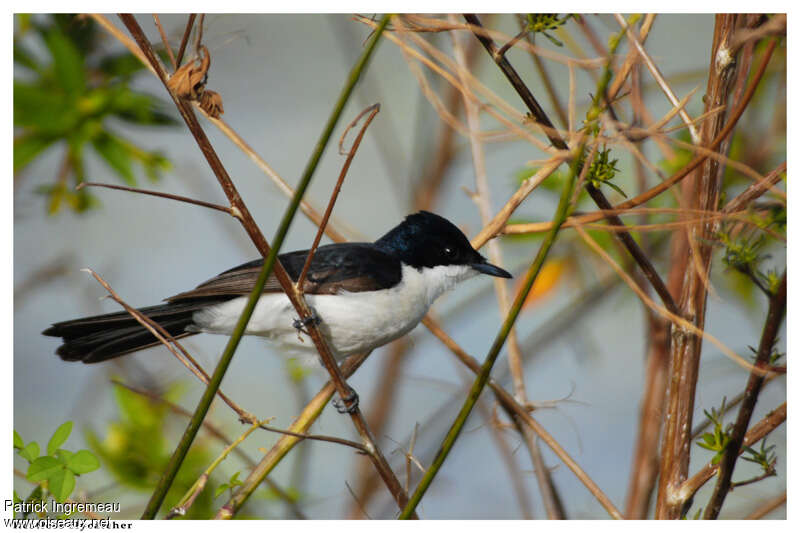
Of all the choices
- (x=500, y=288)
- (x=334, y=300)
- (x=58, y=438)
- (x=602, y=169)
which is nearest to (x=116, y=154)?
(x=334, y=300)

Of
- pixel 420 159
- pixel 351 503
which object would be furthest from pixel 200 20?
pixel 351 503

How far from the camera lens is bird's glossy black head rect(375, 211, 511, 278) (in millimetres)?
2150

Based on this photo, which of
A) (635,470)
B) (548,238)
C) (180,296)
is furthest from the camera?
Answer: (635,470)

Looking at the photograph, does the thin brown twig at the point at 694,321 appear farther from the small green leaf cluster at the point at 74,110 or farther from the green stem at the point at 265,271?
the small green leaf cluster at the point at 74,110

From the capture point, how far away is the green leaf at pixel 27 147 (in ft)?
7.36

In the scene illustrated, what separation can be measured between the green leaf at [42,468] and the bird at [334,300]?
52cm

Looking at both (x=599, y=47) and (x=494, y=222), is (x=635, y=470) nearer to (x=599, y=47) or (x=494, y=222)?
(x=494, y=222)

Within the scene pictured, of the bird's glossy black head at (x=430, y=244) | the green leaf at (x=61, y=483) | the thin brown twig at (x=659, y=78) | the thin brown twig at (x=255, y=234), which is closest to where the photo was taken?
the thin brown twig at (x=255, y=234)

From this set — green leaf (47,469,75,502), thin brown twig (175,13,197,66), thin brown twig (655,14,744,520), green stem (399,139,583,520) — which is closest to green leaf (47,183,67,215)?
green leaf (47,469,75,502)

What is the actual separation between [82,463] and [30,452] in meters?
0.11

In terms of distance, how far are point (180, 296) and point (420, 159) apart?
1.20 m

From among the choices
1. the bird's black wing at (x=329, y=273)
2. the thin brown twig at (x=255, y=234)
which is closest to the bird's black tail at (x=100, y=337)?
the bird's black wing at (x=329, y=273)

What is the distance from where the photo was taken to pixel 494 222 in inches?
66.8

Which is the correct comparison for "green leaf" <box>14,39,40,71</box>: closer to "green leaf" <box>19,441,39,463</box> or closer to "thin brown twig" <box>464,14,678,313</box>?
"green leaf" <box>19,441,39,463</box>
